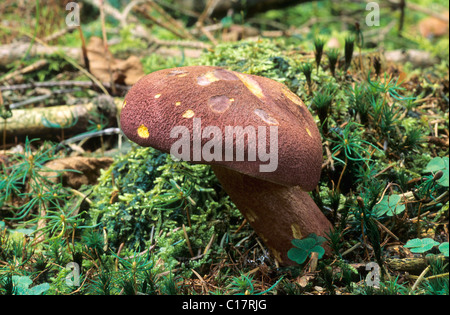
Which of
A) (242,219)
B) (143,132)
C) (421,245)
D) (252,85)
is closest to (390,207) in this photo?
(421,245)

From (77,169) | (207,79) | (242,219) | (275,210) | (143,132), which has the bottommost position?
(242,219)

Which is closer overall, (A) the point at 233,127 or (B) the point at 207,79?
(A) the point at 233,127

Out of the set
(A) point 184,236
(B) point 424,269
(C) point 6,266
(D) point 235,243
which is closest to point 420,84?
(B) point 424,269

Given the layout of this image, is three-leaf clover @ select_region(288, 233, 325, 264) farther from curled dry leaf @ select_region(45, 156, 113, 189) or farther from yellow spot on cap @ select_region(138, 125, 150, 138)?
curled dry leaf @ select_region(45, 156, 113, 189)

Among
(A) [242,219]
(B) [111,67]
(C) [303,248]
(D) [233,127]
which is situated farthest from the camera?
(B) [111,67]

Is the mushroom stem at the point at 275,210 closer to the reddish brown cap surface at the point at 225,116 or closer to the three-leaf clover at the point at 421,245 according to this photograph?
the reddish brown cap surface at the point at 225,116

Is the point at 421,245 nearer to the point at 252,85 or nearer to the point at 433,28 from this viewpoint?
the point at 252,85

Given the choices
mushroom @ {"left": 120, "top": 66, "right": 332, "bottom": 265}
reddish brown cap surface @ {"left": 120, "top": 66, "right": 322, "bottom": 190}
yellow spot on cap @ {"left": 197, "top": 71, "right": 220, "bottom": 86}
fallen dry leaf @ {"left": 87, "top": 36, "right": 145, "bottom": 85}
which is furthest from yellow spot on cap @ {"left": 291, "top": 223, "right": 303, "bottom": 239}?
fallen dry leaf @ {"left": 87, "top": 36, "right": 145, "bottom": 85}

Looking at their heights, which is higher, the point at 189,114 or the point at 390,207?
the point at 189,114
